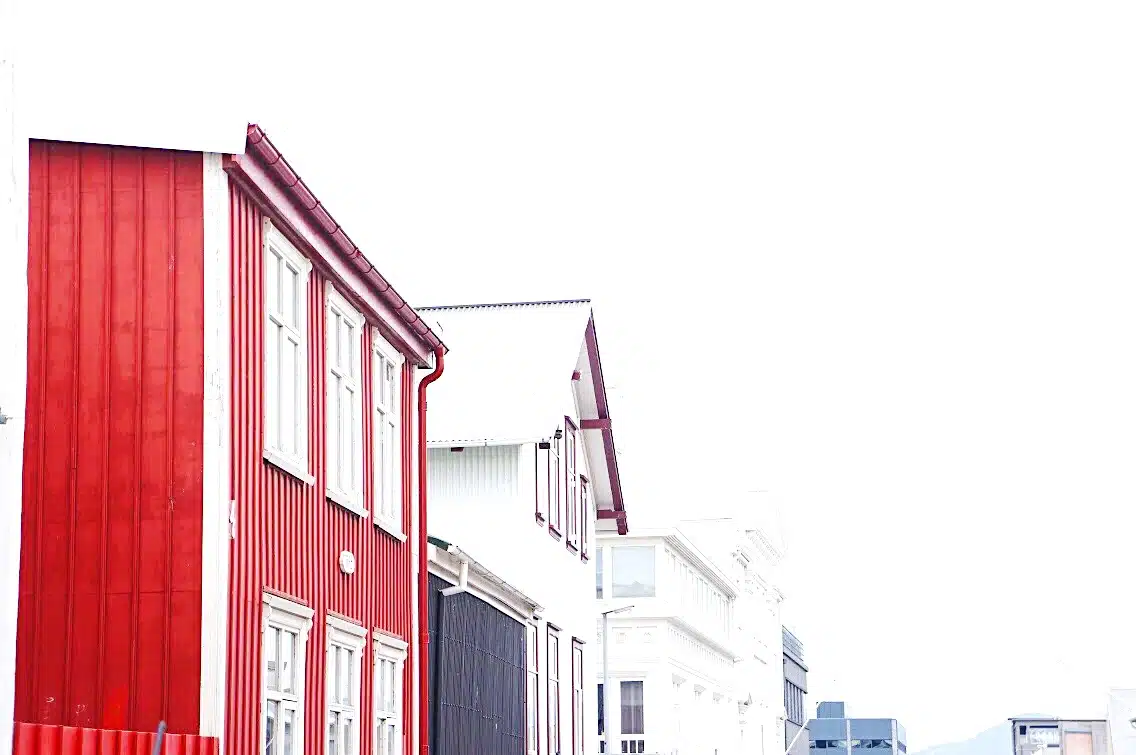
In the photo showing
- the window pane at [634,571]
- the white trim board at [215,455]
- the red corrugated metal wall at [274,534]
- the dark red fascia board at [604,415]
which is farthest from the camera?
the window pane at [634,571]

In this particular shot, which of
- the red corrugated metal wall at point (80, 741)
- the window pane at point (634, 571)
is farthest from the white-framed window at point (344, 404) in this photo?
the window pane at point (634, 571)

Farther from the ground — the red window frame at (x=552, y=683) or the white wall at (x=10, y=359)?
the white wall at (x=10, y=359)

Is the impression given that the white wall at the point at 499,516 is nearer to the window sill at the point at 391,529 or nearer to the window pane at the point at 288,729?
the window sill at the point at 391,529

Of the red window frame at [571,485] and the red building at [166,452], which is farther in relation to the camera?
the red window frame at [571,485]

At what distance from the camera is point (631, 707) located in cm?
5778

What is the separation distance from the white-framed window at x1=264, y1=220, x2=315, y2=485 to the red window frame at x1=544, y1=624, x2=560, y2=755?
15115mm

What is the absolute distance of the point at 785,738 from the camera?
96.7m

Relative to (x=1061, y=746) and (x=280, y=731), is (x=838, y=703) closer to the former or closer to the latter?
(x=1061, y=746)

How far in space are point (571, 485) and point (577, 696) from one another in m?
4.00

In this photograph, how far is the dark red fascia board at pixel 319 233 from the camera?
14648 millimetres

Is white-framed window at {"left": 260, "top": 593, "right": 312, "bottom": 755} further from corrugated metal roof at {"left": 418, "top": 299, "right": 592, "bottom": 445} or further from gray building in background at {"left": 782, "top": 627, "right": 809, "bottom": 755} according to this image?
gray building in background at {"left": 782, "top": 627, "right": 809, "bottom": 755}

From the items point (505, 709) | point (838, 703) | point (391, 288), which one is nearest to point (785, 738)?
point (505, 709)

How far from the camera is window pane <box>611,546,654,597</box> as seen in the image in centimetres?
5919

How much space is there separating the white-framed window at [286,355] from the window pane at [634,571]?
43.5 meters
